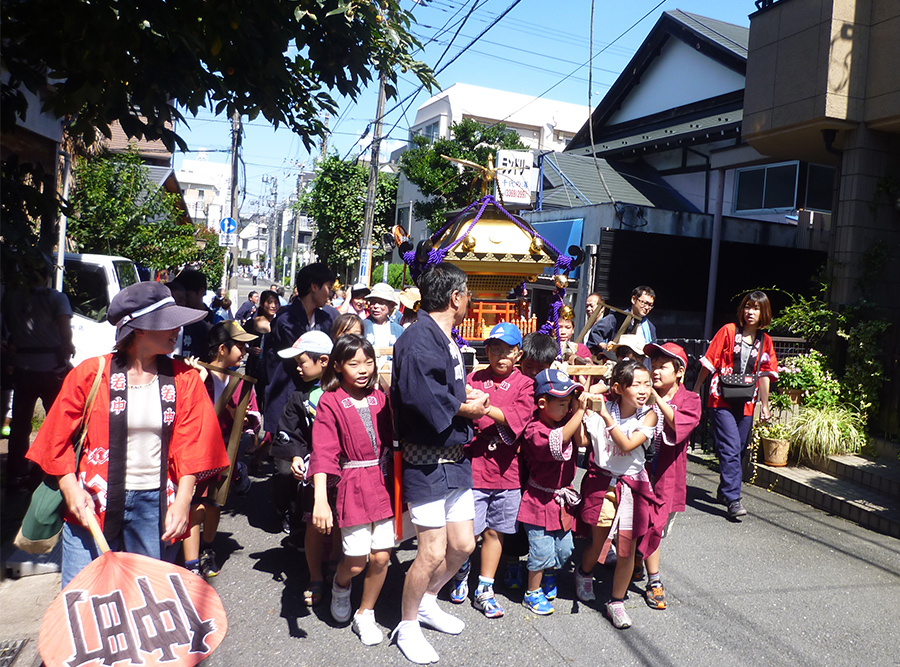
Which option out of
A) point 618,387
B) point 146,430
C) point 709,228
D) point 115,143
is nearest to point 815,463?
point 618,387

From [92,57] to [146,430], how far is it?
229 cm

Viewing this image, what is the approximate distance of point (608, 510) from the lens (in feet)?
13.2

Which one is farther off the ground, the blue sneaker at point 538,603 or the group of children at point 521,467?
the group of children at point 521,467

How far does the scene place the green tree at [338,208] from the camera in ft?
89.7

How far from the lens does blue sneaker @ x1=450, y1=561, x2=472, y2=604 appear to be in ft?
13.7

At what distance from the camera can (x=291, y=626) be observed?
381cm

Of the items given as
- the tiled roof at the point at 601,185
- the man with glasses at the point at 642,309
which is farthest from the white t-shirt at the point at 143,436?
the tiled roof at the point at 601,185

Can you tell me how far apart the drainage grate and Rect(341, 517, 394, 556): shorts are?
5.38 feet

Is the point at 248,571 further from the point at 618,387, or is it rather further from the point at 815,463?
the point at 815,463

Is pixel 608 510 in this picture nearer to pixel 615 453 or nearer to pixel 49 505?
pixel 615 453

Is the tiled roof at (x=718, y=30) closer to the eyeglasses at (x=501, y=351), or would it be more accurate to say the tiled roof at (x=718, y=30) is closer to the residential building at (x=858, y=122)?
the residential building at (x=858, y=122)

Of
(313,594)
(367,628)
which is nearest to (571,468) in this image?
(367,628)

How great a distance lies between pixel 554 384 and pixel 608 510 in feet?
2.71

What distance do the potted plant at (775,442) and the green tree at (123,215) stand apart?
11343 millimetres
